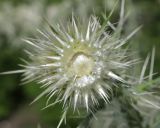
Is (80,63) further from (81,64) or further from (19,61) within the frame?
(19,61)

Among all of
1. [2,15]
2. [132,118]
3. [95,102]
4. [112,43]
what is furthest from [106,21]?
[2,15]

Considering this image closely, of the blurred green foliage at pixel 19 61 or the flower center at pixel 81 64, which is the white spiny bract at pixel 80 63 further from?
the blurred green foliage at pixel 19 61

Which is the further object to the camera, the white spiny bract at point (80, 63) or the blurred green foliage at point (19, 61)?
the blurred green foliage at point (19, 61)

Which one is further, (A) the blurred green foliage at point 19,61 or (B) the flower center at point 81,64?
(A) the blurred green foliage at point 19,61

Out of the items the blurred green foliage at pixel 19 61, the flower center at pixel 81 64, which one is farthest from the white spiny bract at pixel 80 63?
the blurred green foliage at pixel 19 61

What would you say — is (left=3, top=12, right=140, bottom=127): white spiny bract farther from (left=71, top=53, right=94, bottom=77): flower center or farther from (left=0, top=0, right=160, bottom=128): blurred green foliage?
(left=0, top=0, right=160, bottom=128): blurred green foliage

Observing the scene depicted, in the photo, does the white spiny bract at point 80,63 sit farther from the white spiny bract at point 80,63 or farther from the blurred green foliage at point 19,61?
the blurred green foliage at point 19,61

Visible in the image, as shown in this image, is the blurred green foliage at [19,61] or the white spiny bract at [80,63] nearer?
the white spiny bract at [80,63]

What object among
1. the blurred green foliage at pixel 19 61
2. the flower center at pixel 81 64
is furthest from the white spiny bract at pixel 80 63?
the blurred green foliage at pixel 19 61

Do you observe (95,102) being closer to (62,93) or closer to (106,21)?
(62,93)
